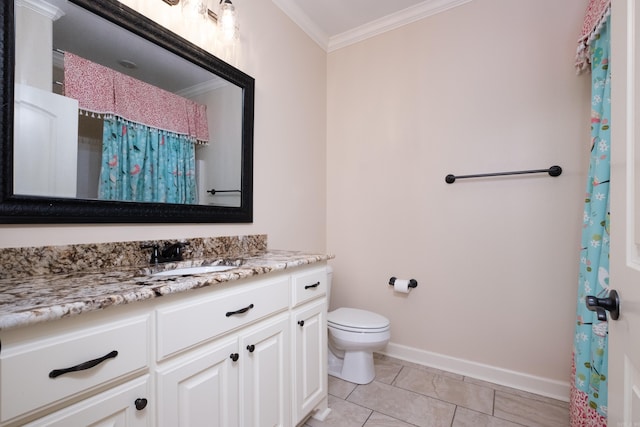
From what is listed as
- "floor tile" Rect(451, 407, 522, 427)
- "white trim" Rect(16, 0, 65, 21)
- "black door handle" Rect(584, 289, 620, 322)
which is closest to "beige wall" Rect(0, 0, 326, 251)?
"white trim" Rect(16, 0, 65, 21)

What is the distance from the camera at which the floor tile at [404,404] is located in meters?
1.52

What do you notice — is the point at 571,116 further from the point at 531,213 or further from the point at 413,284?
the point at 413,284

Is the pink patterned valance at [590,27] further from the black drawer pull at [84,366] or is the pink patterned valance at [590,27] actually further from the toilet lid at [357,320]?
the black drawer pull at [84,366]

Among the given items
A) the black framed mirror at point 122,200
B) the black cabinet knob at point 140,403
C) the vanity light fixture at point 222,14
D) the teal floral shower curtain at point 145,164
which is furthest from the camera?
the vanity light fixture at point 222,14

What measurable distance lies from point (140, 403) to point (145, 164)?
36.2 inches

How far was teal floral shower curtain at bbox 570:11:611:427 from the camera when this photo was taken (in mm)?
1193

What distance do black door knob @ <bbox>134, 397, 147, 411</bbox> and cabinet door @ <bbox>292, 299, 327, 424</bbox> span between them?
643 millimetres

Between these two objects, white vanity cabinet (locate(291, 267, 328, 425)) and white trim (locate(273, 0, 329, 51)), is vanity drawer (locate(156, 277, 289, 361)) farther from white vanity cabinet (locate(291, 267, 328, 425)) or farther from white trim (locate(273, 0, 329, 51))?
white trim (locate(273, 0, 329, 51))

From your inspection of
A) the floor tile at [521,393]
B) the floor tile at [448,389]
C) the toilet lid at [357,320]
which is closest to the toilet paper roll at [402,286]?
the toilet lid at [357,320]

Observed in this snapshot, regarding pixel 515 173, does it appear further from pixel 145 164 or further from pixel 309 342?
pixel 145 164

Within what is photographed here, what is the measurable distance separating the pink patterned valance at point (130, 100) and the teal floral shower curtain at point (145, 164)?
41mm

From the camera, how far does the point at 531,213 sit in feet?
5.81

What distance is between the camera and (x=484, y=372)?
6.21ft

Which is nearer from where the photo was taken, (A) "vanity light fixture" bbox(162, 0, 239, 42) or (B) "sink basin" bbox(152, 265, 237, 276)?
(B) "sink basin" bbox(152, 265, 237, 276)
